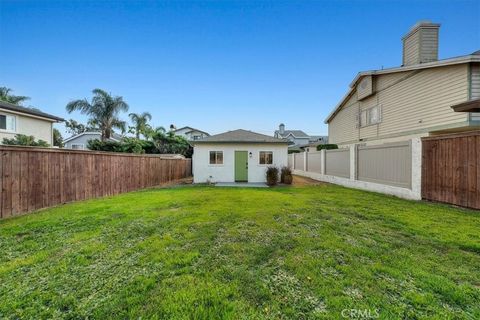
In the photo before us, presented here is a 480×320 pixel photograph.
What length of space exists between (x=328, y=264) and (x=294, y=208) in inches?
136

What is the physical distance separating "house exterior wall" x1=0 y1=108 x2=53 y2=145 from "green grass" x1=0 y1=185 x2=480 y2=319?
1359cm

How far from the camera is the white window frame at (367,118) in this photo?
44.7 feet

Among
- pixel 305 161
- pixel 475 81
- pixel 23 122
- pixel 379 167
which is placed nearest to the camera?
pixel 475 81

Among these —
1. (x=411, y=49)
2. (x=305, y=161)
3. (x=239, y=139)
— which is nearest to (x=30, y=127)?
(x=239, y=139)

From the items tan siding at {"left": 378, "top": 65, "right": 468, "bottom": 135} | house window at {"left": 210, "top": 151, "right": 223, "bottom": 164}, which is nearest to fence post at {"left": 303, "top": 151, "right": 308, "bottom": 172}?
tan siding at {"left": 378, "top": 65, "right": 468, "bottom": 135}

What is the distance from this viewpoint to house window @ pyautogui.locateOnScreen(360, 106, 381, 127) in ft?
45.4

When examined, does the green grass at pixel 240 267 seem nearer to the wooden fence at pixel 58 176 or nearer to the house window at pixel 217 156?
the wooden fence at pixel 58 176

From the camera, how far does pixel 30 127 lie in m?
16.0

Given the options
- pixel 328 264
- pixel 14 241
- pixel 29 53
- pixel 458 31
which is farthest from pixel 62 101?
pixel 458 31

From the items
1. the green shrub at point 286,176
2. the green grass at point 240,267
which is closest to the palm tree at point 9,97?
the green grass at point 240,267

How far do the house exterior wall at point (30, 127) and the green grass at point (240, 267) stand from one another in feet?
44.6

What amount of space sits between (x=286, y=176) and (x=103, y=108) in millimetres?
22769

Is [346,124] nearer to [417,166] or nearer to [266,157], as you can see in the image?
[266,157]

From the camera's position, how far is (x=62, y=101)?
2498cm
